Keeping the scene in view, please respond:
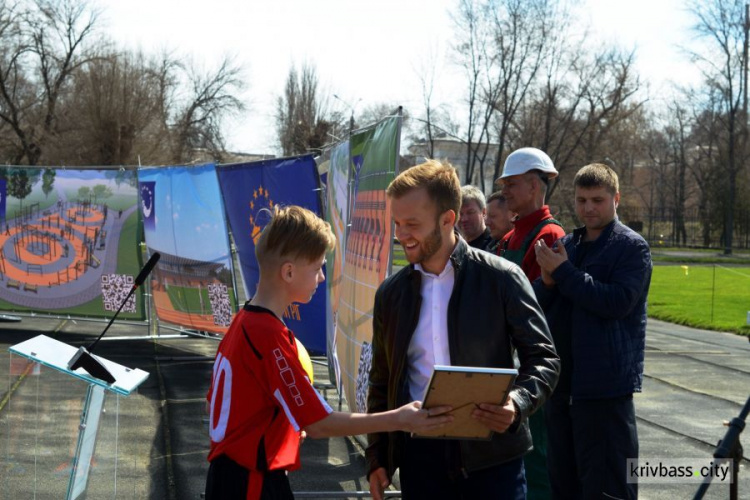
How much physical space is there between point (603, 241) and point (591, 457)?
110 cm

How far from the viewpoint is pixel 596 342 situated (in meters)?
4.18

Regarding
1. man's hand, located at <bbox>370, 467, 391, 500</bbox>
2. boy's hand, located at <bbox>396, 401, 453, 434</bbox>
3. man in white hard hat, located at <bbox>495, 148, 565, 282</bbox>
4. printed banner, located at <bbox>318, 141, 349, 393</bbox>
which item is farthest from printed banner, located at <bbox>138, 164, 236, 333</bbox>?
boy's hand, located at <bbox>396, 401, 453, 434</bbox>

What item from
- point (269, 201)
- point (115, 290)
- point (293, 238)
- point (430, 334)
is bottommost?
point (115, 290)

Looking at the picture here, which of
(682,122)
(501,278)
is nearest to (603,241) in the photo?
(501,278)

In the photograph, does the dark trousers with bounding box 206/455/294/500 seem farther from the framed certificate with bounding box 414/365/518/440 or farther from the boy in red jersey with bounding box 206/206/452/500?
the framed certificate with bounding box 414/365/518/440

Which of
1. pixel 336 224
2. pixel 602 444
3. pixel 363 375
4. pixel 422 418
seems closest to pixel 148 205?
pixel 336 224

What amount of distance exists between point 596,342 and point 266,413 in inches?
81.7

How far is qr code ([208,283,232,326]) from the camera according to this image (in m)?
10.3

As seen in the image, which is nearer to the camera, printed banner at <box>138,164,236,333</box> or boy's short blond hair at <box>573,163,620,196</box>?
boy's short blond hair at <box>573,163,620,196</box>

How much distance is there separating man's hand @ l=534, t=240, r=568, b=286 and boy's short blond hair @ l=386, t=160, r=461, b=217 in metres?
1.41

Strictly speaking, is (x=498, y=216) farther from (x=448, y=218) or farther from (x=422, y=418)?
(x=422, y=418)

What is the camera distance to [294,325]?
8.52 metres

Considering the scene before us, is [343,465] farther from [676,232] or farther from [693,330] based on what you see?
[676,232]

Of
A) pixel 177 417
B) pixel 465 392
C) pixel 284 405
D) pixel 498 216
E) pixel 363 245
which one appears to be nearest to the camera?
pixel 465 392
